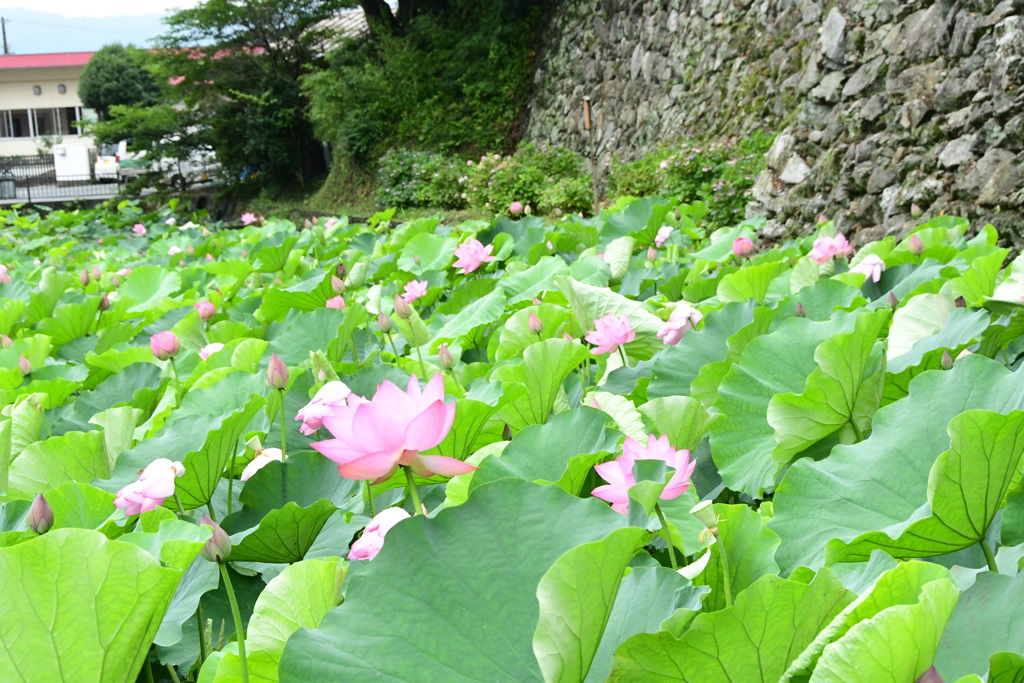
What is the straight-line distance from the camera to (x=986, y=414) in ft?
1.80

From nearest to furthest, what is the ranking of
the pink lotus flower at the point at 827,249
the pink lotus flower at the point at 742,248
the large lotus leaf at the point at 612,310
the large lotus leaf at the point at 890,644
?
the large lotus leaf at the point at 890,644 → the large lotus leaf at the point at 612,310 → the pink lotus flower at the point at 827,249 → the pink lotus flower at the point at 742,248

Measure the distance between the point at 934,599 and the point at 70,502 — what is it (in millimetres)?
757

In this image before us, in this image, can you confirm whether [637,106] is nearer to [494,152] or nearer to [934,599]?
[494,152]

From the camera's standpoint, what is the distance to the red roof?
28000mm

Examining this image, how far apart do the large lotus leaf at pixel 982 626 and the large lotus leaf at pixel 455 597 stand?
0.19 metres

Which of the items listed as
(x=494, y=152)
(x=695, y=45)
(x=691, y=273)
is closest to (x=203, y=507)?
(x=691, y=273)

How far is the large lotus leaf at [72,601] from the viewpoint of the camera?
A: 51cm

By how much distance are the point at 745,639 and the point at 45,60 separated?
33307 millimetres

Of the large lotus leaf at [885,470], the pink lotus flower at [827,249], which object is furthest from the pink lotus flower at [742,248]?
the large lotus leaf at [885,470]

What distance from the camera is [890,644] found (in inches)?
14.3

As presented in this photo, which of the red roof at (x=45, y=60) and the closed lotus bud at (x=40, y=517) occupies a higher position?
the red roof at (x=45, y=60)

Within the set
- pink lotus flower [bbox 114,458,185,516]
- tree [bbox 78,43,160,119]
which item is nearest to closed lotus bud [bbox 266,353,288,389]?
pink lotus flower [bbox 114,458,185,516]

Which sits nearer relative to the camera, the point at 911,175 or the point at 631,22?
the point at 911,175

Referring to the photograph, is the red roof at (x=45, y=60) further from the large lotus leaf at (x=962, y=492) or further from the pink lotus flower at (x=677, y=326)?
the large lotus leaf at (x=962, y=492)
